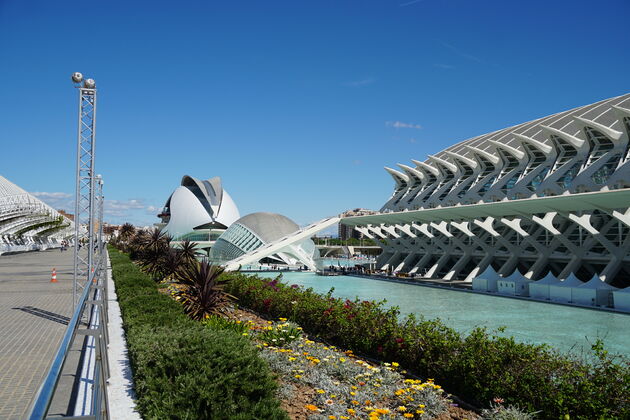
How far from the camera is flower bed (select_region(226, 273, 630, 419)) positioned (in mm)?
5746

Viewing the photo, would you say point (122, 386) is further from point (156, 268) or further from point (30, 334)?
point (156, 268)

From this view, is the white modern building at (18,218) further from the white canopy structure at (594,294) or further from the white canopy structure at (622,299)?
the white canopy structure at (622,299)

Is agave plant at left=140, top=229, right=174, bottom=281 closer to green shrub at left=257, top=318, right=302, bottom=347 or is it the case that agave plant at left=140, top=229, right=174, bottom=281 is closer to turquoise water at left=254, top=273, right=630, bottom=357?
turquoise water at left=254, top=273, right=630, bottom=357

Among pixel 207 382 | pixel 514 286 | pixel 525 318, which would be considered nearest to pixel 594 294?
pixel 514 286

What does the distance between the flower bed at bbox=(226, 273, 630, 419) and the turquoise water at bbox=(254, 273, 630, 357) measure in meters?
2.88

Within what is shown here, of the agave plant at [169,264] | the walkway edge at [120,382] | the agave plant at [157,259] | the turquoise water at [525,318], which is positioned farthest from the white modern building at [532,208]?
the walkway edge at [120,382]

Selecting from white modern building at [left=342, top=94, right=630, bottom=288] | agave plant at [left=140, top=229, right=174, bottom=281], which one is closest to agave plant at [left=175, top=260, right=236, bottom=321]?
agave plant at [left=140, top=229, right=174, bottom=281]

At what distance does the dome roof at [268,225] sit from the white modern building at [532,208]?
318 inches

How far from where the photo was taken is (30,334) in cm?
1177

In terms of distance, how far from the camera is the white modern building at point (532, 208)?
89.8ft

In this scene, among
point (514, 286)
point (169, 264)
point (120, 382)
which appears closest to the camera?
point (120, 382)

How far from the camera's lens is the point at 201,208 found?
9150 centimetres

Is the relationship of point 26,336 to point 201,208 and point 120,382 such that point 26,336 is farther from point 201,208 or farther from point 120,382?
point 201,208

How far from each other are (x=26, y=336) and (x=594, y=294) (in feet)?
70.1
